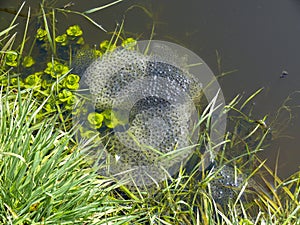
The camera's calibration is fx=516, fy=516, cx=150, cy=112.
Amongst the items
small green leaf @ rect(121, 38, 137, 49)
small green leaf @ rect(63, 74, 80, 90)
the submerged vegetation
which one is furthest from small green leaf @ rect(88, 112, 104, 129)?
small green leaf @ rect(121, 38, 137, 49)

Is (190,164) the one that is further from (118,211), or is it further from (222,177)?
(118,211)

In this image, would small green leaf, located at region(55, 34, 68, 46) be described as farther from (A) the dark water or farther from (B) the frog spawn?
(B) the frog spawn

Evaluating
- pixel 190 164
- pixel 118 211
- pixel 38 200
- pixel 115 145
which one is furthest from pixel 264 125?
pixel 38 200

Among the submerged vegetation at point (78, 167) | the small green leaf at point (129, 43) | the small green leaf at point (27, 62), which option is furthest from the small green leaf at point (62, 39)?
the small green leaf at point (129, 43)

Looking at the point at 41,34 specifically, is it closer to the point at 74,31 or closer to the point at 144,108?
the point at 74,31

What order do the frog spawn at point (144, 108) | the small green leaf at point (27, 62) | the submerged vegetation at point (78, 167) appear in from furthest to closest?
the small green leaf at point (27, 62)
the frog spawn at point (144, 108)
the submerged vegetation at point (78, 167)

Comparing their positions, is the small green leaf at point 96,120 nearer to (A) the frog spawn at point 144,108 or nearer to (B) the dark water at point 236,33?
(A) the frog spawn at point 144,108
